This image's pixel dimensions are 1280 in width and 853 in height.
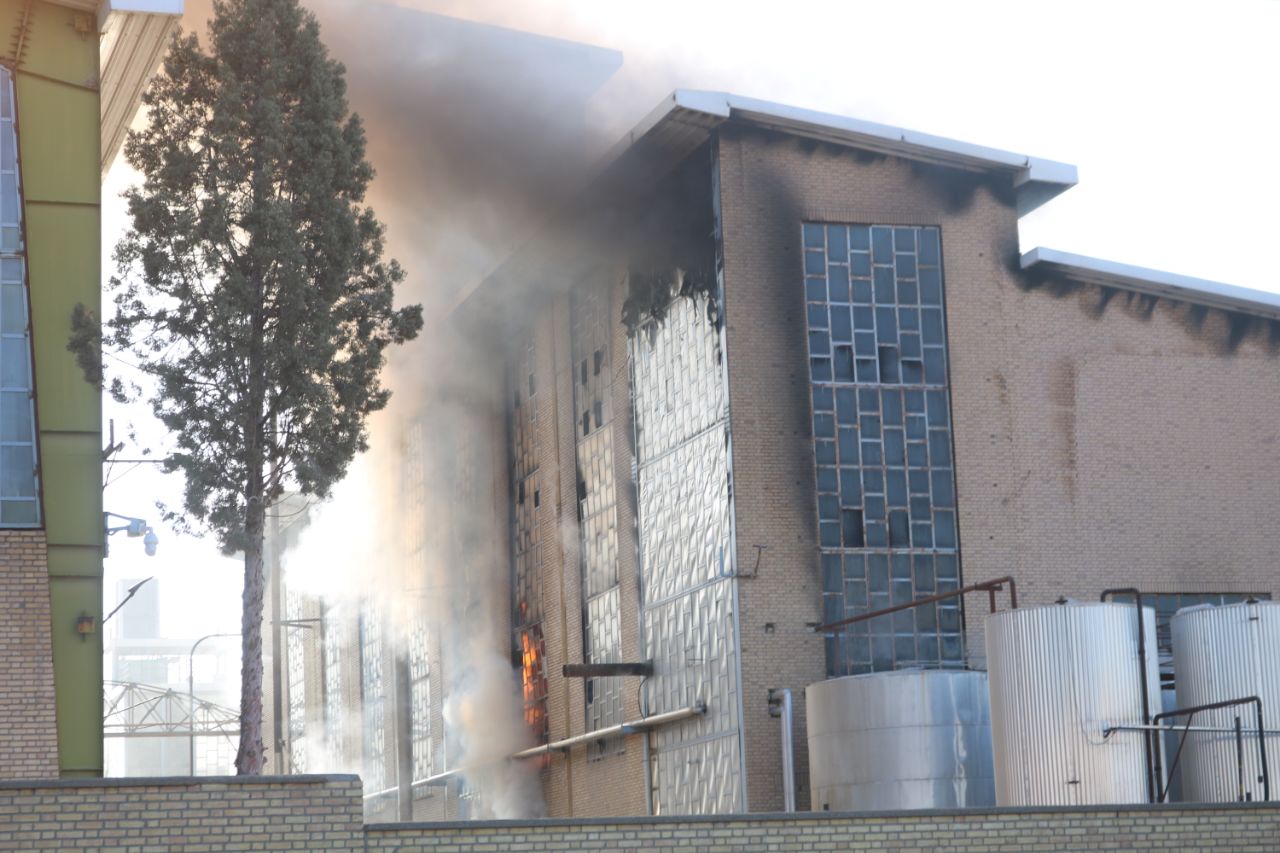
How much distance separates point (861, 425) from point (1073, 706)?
27.4ft

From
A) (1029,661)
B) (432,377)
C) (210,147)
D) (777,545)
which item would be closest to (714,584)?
(777,545)

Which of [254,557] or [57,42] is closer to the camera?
[57,42]

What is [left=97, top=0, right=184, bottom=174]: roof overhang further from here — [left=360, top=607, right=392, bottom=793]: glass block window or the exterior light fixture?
[left=360, top=607, right=392, bottom=793]: glass block window

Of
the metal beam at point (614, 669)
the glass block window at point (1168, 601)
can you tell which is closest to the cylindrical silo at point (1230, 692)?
the glass block window at point (1168, 601)

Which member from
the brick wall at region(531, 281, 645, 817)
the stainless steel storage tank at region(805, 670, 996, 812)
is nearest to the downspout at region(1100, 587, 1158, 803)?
the stainless steel storage tank at region(805, 670, 996, 812)

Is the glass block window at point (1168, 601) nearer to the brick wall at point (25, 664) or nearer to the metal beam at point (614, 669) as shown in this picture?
the metal beam at point (614, 669)

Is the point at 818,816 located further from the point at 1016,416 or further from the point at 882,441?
the point at 1016,416

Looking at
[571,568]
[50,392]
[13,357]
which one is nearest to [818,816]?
[50,392]

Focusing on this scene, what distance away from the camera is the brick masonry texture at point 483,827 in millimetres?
12422

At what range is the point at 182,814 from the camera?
12.6 m

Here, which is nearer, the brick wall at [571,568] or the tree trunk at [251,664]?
the tree trunk at [251,664]

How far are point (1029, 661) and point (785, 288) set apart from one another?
900 centimetres

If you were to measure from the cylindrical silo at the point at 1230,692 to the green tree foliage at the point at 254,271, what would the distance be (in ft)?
33.4

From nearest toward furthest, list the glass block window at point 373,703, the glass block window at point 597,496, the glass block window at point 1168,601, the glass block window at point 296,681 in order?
1. the glass block window at point 1168,601
2. the glass block window at point 597,496
3. the glass block window at point 373,703
4. the glass block window at point 296,681
